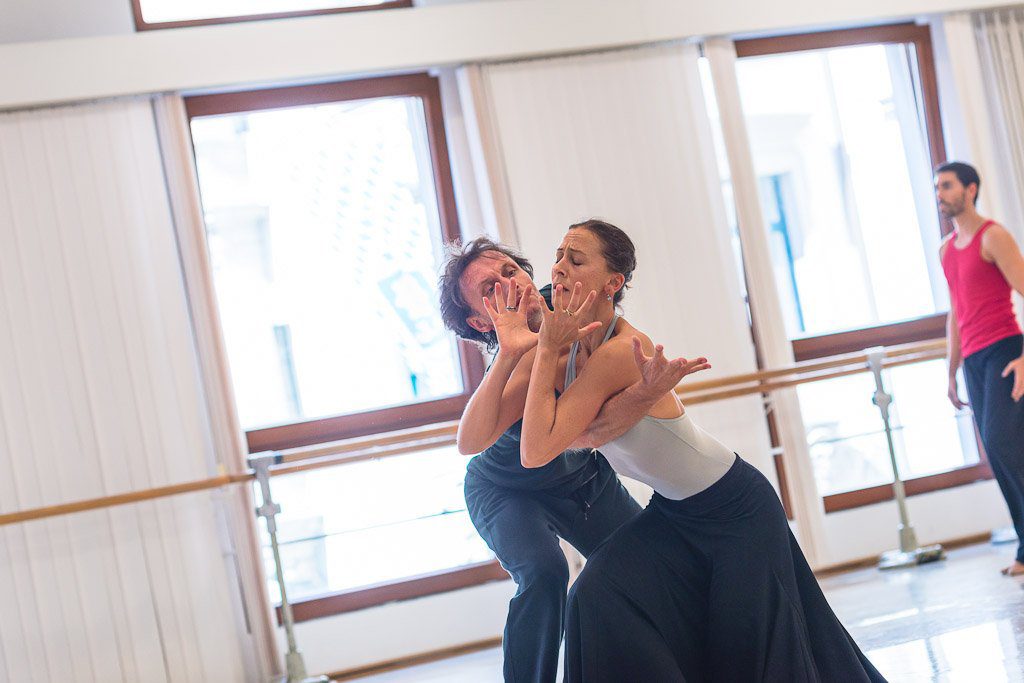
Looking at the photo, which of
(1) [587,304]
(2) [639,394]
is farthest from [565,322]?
(2) [639,394]

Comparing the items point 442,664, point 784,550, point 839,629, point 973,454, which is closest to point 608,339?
point 784,550

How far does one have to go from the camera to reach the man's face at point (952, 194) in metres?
3.96

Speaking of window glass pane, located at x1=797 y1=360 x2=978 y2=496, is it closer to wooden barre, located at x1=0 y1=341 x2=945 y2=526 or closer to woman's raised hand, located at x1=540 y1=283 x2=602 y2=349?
wooden barre, located at x1=0 y1=341 x2=945 y2=526

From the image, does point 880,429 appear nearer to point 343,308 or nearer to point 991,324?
point 991,324

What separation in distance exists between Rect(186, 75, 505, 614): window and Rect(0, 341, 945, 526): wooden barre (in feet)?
0.74

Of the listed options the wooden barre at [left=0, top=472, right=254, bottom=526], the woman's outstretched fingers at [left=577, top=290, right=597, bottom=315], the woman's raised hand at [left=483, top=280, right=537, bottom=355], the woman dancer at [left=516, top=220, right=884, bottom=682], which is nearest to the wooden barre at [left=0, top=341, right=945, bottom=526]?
the wooden barre at [left=0, top=472, right=254, bottom=526]

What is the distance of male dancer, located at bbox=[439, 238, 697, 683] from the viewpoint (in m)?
2.50

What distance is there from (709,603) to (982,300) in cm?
233

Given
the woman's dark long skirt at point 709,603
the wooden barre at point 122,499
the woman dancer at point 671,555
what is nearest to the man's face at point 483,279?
the woman dancer at point 671,555

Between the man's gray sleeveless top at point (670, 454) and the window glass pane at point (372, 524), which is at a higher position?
the man's gray sleeveless top at point (670, 454)

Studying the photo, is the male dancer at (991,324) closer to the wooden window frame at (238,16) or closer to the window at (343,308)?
the window at (343,308)

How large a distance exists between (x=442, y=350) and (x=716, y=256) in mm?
1247

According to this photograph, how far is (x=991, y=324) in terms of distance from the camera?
13.0ft

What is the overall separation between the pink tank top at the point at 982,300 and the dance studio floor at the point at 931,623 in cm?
86
